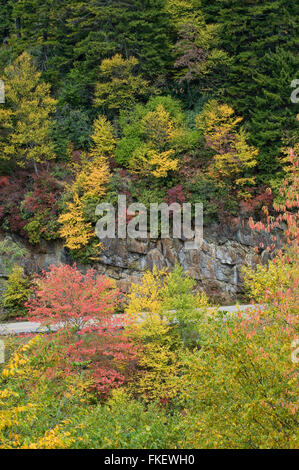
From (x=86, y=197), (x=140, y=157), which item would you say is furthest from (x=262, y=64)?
(x=86, y=197)

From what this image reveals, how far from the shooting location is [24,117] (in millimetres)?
23781

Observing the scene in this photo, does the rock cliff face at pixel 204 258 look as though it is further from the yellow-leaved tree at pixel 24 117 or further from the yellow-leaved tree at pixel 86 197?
the yellow-leaved tree at pixel 24 117

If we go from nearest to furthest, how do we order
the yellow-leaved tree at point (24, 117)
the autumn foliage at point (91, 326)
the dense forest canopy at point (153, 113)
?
the autumn foliage at point (91, 326)
the dense forest canopy at point (153, 113)
the yellow-leaved tree at point (24, 117)

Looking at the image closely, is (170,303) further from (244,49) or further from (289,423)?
(244,49)

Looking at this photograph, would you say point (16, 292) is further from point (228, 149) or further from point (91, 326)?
point (228, 149)

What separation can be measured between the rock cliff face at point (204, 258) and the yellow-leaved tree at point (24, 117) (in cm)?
730

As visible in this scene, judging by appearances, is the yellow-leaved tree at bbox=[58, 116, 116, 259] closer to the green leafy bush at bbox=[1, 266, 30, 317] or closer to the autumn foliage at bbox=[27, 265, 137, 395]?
the green leafy bush at bbox=[1, 266, 30, 317]

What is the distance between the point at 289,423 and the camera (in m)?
6.20

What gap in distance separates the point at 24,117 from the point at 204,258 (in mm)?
13999

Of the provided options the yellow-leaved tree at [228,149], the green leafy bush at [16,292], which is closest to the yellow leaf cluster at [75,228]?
the green leafy bush at [16,292]

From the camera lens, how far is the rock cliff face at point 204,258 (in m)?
21.8

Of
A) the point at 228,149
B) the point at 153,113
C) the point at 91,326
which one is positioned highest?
the point at 153,113

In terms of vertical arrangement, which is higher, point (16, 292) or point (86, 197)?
point (86, 197)

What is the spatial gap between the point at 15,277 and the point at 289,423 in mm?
17502
